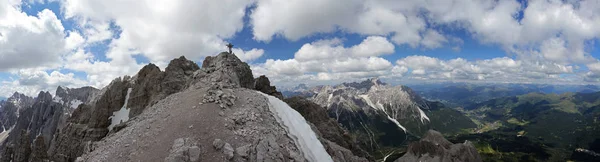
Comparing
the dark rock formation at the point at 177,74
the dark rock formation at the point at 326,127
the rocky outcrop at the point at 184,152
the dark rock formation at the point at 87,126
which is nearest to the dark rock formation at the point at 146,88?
the dark rock formation at the point at 177,74

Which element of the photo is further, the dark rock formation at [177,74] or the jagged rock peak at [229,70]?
the dark rock formation at [177,74]

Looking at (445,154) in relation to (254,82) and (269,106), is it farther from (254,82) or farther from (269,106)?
(269,106)

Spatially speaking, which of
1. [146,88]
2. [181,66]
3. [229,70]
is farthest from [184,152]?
[181,66]

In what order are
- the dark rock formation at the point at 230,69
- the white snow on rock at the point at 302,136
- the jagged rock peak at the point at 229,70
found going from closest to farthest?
the white snow on rock at the point at 302,136 < the jagged rock peak at the point at 229,70 < the dark rock formation at the point at 230,69

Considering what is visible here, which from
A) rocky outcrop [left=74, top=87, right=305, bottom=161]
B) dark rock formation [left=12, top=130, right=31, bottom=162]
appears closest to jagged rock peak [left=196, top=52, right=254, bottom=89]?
rocky outcrop [left=74, top=87, right=305, bottom=161]

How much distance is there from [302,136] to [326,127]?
27.1 m

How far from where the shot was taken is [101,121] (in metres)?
62.5

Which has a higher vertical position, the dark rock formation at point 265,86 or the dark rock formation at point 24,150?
the dark rock formation at point 265,86

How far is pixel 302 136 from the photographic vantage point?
26.4 meters

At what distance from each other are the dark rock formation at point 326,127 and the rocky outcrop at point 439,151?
6204 centimetres

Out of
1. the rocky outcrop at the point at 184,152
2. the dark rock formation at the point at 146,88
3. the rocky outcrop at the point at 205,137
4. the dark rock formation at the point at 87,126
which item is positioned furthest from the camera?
the dark rock formation at the point at 146,88

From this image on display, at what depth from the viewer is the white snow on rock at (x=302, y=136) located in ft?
78.7

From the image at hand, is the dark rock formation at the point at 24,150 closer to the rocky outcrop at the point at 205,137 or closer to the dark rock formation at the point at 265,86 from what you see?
the dark rock formation at the point at 265,86

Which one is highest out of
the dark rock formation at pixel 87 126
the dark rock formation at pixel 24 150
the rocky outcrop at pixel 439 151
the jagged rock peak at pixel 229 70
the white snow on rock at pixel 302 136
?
the jagged rock peak at pixel 229 70
